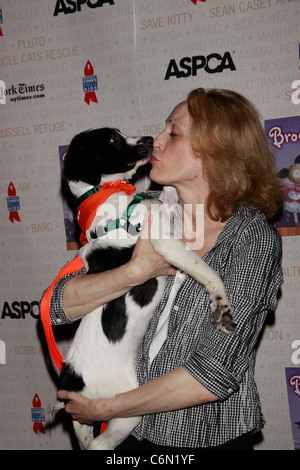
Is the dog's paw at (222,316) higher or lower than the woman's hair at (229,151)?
lower

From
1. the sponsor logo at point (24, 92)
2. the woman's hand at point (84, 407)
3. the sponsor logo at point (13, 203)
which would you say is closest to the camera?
the woman's hand at point (84, 407)

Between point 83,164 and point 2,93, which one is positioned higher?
point 2,93

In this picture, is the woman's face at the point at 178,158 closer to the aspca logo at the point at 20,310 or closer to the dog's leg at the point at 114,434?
the dog's leg at the point at 114,434

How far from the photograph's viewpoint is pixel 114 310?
163cm

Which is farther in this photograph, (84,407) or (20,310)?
(20,310)

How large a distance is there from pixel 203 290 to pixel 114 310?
0.35 meters

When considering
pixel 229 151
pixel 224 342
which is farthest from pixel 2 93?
pixel 224 342

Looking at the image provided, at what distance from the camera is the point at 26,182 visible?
2838 mm

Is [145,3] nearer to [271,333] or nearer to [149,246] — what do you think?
[149,246]

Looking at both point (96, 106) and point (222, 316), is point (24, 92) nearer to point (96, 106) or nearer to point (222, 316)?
point (96, 106)

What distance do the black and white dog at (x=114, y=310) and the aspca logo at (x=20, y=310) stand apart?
1265 millimetres

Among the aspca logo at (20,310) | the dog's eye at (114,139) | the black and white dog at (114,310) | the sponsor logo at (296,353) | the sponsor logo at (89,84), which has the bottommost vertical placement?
the sponsor logo at (296,353)

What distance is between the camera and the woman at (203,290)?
1.35 meters

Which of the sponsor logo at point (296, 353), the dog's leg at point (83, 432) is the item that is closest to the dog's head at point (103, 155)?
the dog's leg at point (83, 432)
